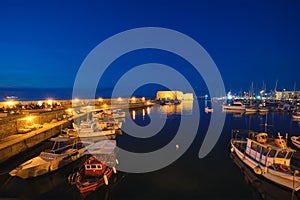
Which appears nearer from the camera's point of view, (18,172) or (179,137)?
(18,172)

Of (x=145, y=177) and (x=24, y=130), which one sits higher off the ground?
(x=24, y=130)

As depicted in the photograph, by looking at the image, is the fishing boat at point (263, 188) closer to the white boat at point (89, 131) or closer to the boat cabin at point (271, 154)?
the boat cabin at point (271, 154)

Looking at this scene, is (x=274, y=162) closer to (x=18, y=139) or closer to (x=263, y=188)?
(x=263, y=188)

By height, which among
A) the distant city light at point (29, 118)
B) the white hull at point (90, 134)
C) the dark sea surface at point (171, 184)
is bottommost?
the dark sea surface at point (171, 184)

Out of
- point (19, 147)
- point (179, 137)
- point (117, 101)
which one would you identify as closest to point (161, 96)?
point (117, 101)

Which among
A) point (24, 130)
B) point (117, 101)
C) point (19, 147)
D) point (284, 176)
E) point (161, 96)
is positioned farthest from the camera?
point (161, 96)

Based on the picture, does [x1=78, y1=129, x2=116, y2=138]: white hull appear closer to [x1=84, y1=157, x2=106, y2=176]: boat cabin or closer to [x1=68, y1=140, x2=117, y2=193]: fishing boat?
[x1=68, y1=140, x2=117, y2=193]: fishing boat

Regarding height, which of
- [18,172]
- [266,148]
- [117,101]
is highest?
[117,101]

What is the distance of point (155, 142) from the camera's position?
20.4 metres

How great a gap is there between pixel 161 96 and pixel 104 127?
9130cm

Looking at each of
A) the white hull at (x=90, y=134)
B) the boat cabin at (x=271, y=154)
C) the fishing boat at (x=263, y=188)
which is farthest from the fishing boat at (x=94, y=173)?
the boat cabin at (x=271, y=154)

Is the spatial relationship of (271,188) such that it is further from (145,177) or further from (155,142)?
(155,142)

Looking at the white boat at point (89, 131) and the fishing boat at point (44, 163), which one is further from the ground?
the white boat at point (89, 131)

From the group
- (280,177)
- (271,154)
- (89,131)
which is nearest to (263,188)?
(280,177)
